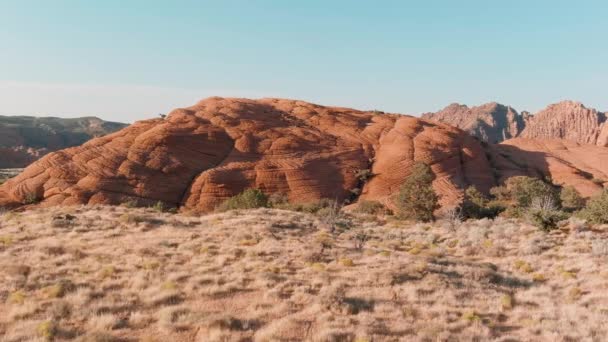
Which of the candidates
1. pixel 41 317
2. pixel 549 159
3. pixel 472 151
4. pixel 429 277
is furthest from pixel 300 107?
pixel 41 317

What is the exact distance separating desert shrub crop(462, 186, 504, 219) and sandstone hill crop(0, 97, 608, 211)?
1.61 metres

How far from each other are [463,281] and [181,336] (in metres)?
11.2

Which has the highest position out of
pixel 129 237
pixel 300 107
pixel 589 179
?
pixel 300 107

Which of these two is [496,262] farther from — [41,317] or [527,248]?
[41,317]

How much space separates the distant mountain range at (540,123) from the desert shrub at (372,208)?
9779 centimetres

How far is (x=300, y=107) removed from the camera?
7688 centimetres

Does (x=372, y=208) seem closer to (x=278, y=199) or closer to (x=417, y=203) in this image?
(x=417, y=203)

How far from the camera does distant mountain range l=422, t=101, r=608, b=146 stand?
144m

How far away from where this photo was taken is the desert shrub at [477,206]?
148 feet

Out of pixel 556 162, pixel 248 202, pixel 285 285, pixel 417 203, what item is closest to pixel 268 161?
pixel 248 202

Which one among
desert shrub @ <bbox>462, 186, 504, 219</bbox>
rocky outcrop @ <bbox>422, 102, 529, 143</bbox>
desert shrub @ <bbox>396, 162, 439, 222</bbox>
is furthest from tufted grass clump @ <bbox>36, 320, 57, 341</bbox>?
rocky outcrop @ <bbox>422, 102, 529, 143</bbox>

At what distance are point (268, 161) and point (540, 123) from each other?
143473mm

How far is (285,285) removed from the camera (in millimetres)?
14453

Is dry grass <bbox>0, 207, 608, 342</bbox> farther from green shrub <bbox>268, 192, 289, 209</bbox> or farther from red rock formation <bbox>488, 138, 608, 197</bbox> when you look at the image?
red rock formation <bbox>488, 138, 608, 197</bbox>
